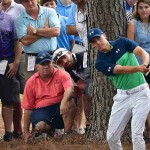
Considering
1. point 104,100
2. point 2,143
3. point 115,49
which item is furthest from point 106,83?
point 2,143

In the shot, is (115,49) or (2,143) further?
(2,143)

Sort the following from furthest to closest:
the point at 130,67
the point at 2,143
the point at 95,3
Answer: the point at 2,143 → the point at 95,3 → the point at 130,67

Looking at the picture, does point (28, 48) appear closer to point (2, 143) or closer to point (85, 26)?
point (85, 26)

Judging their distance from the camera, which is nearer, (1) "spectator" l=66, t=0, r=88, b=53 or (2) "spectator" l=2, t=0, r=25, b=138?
(1) "spectator" l=66, t=0, r=88, b=53

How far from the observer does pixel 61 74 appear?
758cm

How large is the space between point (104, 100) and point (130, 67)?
4.84ft

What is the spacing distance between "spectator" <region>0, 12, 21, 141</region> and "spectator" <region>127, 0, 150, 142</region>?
188cm

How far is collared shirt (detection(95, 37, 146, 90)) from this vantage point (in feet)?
19.9

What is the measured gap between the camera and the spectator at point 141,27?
6992mm

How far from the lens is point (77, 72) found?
813cm

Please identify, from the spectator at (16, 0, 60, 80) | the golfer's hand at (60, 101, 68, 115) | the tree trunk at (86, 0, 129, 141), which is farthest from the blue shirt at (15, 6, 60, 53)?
the golfer's hand at (60, 101, 68, 115)

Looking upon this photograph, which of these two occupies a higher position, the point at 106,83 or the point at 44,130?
the point at 106,83

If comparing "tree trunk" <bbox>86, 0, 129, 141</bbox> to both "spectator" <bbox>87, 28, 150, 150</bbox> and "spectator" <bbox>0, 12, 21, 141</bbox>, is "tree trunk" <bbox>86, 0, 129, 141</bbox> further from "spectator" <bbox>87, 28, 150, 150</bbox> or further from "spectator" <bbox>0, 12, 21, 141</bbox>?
"spectator" <bbox>0, 12, 21, 141</bbox>

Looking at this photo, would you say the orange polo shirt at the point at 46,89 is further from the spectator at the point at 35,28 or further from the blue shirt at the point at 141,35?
the blue shirt at the point at 141,35
